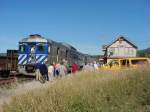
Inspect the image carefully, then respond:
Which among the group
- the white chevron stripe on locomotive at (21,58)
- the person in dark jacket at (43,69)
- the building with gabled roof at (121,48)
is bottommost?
the person in dark jacket at (43,69)

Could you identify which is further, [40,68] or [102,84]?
[40,68]

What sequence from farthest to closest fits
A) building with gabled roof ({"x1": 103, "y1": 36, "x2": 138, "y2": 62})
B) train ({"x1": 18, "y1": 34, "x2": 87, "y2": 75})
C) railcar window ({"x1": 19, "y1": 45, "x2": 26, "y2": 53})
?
building with gabled roof ({"x1": 103, "y1": 36, "x2": 138, "y2": 62}), railcar window ({"x1": 19, "y1": 45, "x2": 26, "y2": 53}), train ({"x1": 18, "y1": 34, "x2": 87, "y2": 75})

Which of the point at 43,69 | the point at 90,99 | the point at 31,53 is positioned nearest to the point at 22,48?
the point at 31,53

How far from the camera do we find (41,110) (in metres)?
9.76

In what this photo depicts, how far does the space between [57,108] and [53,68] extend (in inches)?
708

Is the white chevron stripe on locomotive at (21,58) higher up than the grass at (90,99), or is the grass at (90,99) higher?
the white chevron stripe on locomotive at (21,58)

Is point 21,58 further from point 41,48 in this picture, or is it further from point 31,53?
point 41,48

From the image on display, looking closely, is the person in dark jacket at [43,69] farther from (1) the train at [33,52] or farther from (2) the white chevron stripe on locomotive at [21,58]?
(2) the white chevron stripe on locomotive at [21,58]

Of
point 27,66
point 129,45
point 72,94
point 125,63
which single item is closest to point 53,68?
point 125,63

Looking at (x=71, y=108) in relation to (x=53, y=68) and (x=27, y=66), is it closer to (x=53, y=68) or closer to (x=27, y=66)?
(x=53, y=68)

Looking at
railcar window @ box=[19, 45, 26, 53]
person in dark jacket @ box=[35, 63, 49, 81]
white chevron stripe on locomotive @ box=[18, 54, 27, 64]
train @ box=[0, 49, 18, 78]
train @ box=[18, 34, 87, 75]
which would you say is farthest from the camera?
railcar window @ box=[19, 45, 26, 53]

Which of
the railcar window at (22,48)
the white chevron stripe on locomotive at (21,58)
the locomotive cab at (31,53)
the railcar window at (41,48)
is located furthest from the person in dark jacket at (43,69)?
the railcar window at (22,48)

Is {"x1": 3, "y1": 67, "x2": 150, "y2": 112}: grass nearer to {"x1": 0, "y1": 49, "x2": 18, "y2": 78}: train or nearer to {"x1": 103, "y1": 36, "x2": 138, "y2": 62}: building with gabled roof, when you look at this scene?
{"x1": 0, "y1": 49, "x2": 18, "y2": 78}: train

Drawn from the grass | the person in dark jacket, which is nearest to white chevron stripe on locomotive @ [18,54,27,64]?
the person in dark jacket
